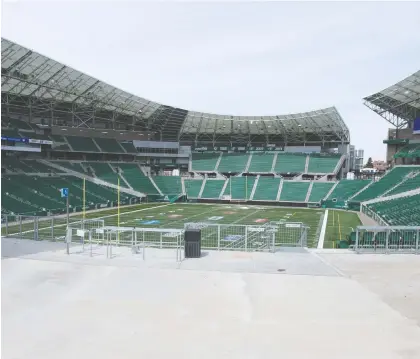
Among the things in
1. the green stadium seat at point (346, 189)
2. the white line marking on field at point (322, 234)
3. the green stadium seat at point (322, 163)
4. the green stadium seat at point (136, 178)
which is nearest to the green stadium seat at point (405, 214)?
the white line marking on field at point (322, 234)

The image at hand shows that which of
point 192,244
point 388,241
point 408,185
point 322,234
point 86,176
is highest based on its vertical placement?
point 86,176

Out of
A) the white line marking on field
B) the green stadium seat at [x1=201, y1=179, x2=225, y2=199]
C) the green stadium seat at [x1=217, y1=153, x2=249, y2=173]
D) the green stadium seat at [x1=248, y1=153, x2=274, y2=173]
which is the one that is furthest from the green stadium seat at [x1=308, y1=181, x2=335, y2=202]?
the white line marking on field

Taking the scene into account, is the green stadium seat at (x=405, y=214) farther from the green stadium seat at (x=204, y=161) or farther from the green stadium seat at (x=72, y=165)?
the green stadium seat at (x=72, y=165)

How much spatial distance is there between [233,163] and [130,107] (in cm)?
2258

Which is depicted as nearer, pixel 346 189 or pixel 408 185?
pixel 408 185

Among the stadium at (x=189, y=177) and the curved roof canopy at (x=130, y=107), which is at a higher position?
the curved roof canopy at (x=130, y=107)

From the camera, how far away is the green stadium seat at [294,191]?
187 ft

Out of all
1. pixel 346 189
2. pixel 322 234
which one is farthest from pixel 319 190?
pixel 322 234

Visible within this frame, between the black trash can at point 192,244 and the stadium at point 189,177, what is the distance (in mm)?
234

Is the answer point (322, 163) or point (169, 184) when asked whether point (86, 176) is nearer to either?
point (169, 184)

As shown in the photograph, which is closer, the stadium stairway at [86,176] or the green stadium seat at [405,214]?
the green stadium seat at [405,214]

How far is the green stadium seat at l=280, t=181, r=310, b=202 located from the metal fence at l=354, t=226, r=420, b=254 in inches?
1559

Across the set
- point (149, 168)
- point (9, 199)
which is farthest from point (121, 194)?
point (9, 199)

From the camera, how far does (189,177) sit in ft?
225
